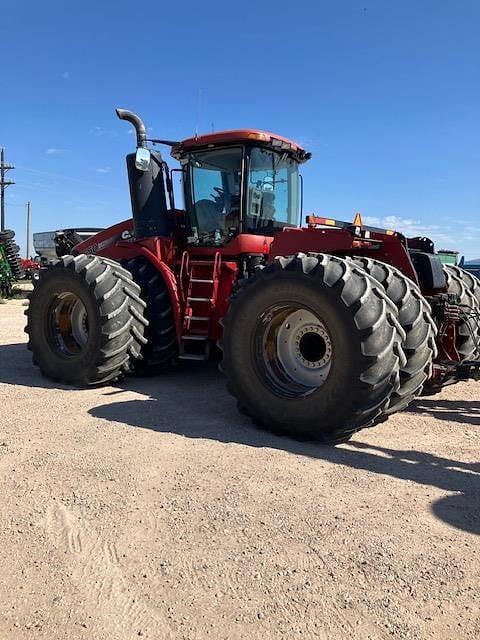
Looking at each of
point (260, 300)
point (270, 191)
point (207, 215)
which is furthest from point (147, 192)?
point (260, 300)

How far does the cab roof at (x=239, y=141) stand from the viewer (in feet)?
20.5

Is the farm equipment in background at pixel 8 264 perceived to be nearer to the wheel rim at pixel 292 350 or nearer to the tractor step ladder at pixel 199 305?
the tractor step ladder at pixel 199 305

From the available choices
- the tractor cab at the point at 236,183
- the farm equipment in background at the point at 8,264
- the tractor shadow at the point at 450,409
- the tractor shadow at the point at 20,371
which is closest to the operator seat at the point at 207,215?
the tractor cab at the point at 236,183

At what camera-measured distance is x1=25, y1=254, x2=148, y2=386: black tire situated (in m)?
5.98

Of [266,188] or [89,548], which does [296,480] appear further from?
[266,188]

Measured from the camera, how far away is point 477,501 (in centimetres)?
323

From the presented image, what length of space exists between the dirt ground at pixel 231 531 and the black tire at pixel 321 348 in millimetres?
232

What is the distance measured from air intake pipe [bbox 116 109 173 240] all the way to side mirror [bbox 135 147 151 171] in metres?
0.04

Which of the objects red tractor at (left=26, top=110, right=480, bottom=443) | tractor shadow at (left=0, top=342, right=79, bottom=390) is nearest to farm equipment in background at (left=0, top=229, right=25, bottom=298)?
tractor shadow at (left=0, top=342, right=79, bottom=390)

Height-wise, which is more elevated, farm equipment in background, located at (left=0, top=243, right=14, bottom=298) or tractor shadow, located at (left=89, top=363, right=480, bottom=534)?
farm equipment in background, located at (left=0, top=243, right=14, bottom=298)

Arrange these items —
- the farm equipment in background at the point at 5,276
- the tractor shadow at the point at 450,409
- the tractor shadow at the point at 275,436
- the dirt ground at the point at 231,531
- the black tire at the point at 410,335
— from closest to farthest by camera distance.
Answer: the dirt ground at the point at 231,531 < the tractor shadow at the point at 275,436 < the black tire at the point at 410,335 < the tractor shadow at the point at 450,409 < the farm equipment in background at the point at 5,276

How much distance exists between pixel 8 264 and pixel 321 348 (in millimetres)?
18624

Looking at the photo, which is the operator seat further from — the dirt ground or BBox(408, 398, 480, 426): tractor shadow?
BBox(408, 398, 480, 426): tractor shadow

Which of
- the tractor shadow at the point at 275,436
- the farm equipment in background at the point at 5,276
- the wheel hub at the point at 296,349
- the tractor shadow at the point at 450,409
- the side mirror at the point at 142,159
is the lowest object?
the tractor shadow at the point at 275,436
